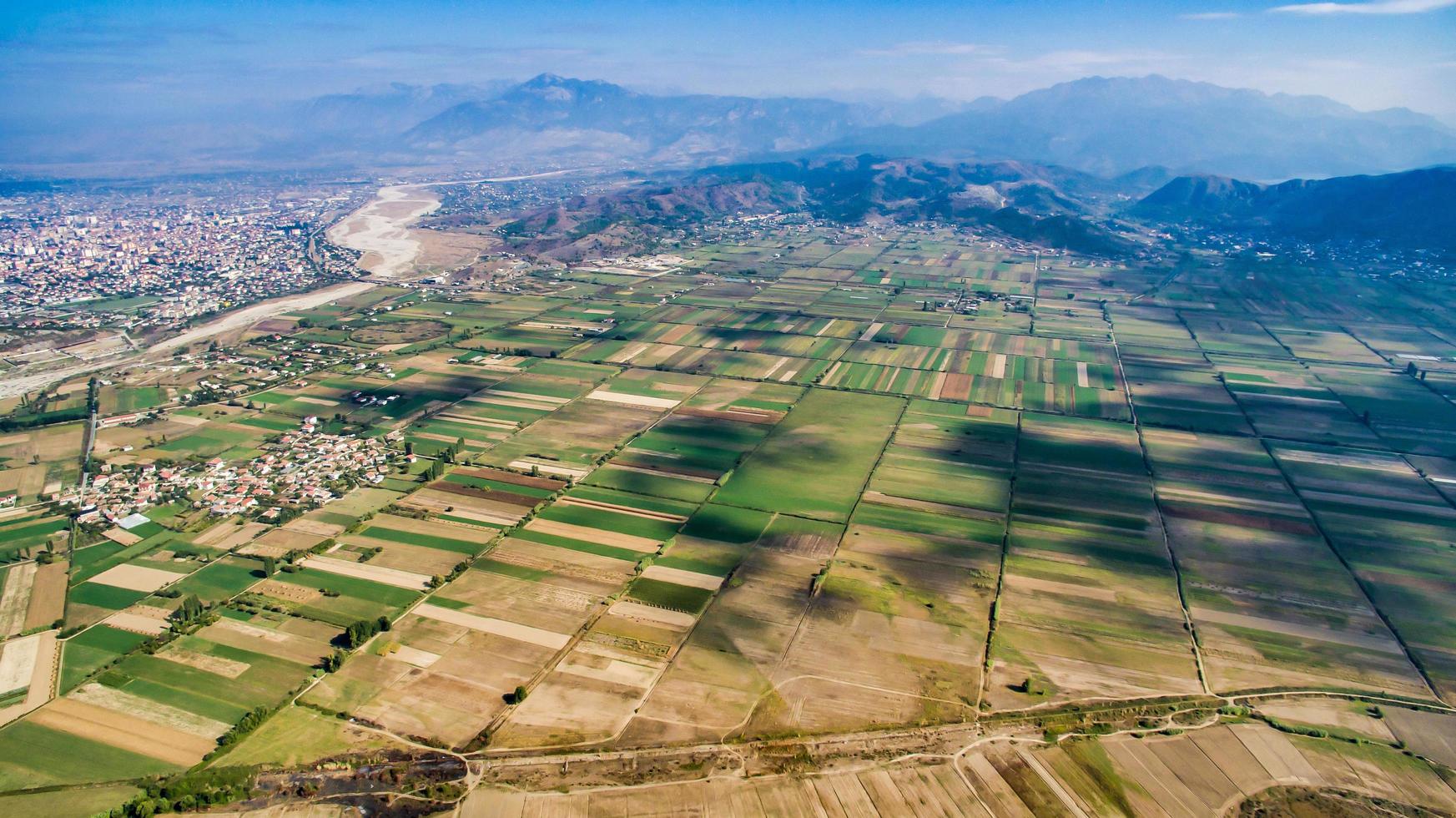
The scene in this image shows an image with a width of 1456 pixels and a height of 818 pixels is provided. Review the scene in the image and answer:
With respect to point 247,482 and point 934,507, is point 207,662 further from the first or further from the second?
point 934,507

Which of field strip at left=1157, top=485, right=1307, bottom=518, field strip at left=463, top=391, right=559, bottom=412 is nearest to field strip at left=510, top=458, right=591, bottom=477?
field strip at left=463, top=391, right=559, bottom=412

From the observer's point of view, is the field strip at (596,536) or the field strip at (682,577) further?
the field strip at (596,536)

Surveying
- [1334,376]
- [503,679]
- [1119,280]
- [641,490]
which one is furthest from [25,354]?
[1119,280]

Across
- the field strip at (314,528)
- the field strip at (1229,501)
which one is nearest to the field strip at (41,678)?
the field strip at (314,528)

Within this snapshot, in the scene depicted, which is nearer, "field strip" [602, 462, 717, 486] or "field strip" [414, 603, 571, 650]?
"field strip" [414, 603, 571, 650]

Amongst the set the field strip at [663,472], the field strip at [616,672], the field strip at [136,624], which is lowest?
the field strip at [616,672]

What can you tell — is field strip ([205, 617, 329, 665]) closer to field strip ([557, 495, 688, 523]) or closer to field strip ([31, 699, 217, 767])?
field strip ([31, 699, 217, 767])

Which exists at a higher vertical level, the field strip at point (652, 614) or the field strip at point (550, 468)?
the field strip at point (550, 468)

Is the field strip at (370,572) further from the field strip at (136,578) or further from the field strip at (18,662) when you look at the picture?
the field strip at (18,662)
